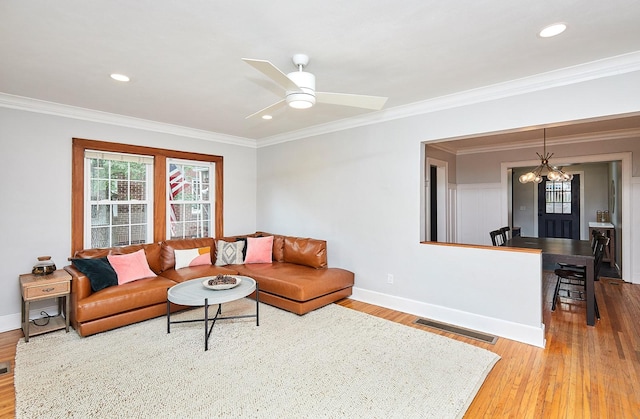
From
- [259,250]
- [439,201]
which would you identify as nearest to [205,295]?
[259,250]

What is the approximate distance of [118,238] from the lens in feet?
14.6

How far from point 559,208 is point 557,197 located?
0.31m

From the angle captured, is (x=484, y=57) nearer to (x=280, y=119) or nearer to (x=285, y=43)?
(x=285, y=43)

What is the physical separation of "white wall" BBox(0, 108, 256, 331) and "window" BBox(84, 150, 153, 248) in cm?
26

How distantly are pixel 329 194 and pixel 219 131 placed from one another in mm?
2105

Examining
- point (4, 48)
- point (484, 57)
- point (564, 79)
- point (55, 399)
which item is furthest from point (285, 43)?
point (55, 399)

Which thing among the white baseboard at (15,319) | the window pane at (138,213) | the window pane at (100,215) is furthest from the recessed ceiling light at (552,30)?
the white baseboard at (15,319)

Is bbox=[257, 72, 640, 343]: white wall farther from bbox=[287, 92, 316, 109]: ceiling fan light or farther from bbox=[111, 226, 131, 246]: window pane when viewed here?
bbox=[111, 226, 131, 246]: window pane

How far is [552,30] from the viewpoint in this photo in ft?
7.18

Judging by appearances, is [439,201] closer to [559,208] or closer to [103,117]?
[559,208]

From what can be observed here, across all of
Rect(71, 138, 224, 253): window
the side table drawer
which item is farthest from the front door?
the side table drawer

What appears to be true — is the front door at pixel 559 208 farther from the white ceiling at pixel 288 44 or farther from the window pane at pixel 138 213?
the window pane at pixel 138 213

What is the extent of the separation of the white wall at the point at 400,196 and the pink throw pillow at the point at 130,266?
87.4 inches

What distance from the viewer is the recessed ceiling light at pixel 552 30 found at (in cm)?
213
